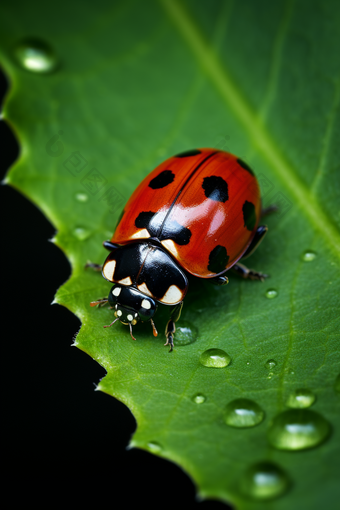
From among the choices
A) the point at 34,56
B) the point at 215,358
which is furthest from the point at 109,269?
the point at 34,56

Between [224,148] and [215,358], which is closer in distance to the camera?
[215,358]

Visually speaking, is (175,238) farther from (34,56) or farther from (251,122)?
(34,56)

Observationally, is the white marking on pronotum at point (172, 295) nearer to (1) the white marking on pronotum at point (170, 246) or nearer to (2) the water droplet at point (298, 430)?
(1) the white marking on pronotum at point (170, 246)

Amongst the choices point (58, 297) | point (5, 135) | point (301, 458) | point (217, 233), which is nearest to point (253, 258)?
point (217, 233)

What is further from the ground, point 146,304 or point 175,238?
point 175,238

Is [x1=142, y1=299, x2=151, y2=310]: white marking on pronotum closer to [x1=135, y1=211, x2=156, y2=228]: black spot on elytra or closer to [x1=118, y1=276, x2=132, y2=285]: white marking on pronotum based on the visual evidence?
[x1=118, y1=276, x2=132, y2=285]: white marking on pronotum

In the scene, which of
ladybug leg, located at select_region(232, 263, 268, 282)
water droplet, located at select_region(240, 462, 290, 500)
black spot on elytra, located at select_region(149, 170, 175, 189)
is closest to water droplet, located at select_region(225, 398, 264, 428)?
water droplet, located at select_region(240, 462, 290, 500)

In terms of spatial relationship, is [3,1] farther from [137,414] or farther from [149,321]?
[137,414]
